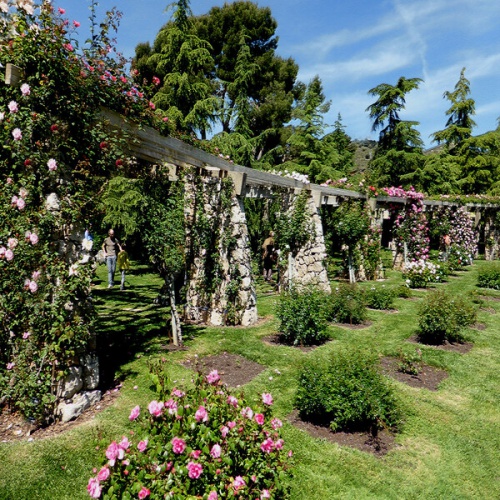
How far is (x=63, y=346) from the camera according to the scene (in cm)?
397

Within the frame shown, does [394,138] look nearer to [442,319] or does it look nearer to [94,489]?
[442,319]

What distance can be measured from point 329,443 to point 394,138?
2287cm

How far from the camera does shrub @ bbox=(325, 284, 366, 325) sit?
26.4ft

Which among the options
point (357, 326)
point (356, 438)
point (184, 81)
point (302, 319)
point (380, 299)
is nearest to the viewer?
point (356, 438)

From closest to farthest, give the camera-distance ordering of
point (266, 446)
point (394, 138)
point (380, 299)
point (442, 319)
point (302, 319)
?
1. point (266, 446)
2. point (302, 319)
3. point (442, 319)
4. point (380, 299)
5. point (394, 138)

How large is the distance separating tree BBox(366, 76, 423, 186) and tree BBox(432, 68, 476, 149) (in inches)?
229

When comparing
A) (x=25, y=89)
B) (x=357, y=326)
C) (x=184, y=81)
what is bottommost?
(x=357, y=326)

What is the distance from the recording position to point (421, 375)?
5641 mm

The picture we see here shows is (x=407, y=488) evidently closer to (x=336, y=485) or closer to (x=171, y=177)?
(x=336, y=485)

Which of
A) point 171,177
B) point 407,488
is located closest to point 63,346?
point 407,488

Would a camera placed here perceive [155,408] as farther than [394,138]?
No

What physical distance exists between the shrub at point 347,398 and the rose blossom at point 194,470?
2490 mm

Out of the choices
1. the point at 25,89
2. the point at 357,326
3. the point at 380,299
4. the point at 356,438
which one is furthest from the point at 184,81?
the point at 356,438

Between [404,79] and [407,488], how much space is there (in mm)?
23497
